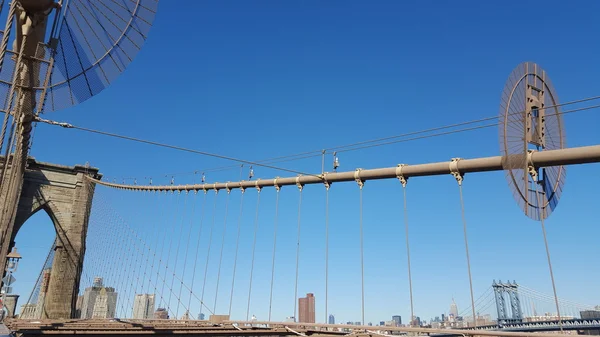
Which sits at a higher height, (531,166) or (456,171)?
(456,171)

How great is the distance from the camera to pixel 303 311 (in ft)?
153

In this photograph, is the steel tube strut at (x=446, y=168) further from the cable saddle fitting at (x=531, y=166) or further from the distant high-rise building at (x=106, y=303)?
the distant high-rise building at (x=106, y=303)

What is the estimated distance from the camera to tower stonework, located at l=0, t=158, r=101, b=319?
103ft

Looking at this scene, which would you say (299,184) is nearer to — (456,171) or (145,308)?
(456,171)

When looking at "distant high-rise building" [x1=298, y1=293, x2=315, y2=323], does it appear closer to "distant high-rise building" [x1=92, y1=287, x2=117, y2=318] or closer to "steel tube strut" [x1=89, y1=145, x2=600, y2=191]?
"distant high-rise building" [x1=92, y1=287, x2=117, y2=318]

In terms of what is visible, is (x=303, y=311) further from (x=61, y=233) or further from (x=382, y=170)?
(x=382, y=170)

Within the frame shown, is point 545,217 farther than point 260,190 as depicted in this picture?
No

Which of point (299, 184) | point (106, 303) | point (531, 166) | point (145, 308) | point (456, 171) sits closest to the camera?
point (531, 166)

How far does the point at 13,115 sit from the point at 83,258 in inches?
1158

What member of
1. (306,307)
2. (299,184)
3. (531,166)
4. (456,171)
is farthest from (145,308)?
(531,166)

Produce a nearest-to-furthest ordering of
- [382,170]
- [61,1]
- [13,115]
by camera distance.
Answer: [13,115], [61,1], [382,170]

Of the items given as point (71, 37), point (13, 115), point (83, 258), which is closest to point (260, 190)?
point (71, 37)

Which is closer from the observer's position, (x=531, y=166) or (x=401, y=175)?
(x=531, y=166)

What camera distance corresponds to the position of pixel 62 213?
34.4 metres
